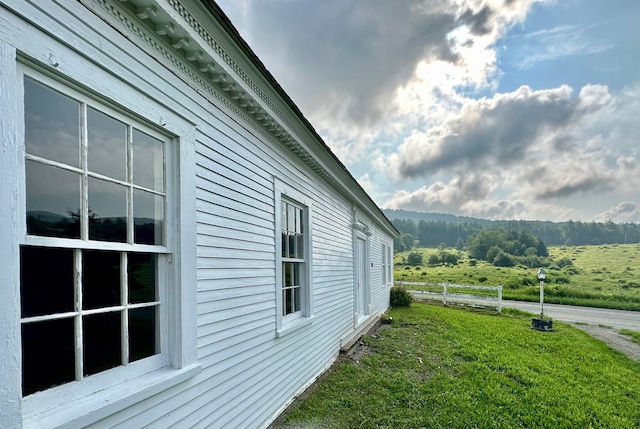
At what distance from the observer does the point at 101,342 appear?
6.27 ft

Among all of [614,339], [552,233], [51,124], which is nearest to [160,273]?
[51,124]

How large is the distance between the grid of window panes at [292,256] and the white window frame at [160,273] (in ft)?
7.06

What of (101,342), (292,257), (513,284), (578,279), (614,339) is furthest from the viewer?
(578,279)

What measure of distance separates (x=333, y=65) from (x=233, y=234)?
813 cm

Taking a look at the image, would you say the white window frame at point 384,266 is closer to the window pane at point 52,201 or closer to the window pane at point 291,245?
the window pane at point 291,245

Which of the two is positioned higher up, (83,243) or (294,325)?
(83,243)

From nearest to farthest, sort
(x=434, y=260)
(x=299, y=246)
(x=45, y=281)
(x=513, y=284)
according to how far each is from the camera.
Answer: (x=45, y=281)
(x=299, y=246)
(x=513, y=284)
(x=434, y=260)

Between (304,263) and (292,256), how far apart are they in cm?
38

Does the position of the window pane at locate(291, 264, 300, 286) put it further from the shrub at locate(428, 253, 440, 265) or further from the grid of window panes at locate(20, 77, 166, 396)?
the shrub at locate(428, 253, 440, 265)

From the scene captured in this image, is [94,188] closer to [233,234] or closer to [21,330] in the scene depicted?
[21,330]

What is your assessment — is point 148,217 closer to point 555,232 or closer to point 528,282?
point 528,282

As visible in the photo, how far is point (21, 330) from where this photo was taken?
1.51 meters

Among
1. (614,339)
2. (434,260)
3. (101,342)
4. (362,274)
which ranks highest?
(101,342)

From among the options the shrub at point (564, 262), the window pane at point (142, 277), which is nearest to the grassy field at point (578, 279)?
the shrub at point (564, 262)
